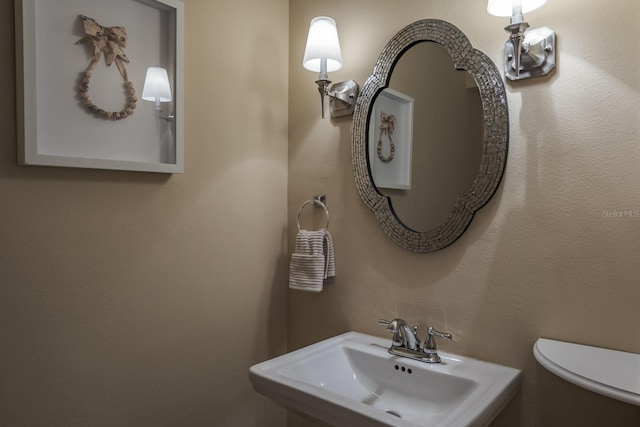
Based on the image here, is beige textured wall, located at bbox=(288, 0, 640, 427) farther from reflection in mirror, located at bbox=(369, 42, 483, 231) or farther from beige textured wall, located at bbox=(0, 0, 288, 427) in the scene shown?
beige textured wall, located at bbox=(0, 0, 288, 427)

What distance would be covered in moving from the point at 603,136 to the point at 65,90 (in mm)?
1374

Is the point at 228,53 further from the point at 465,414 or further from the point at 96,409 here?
the point at 465,414

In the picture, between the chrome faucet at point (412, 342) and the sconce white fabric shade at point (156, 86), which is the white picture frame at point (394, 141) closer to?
the chrome faucet at point (412, 342)

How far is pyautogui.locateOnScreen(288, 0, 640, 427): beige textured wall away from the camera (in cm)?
101

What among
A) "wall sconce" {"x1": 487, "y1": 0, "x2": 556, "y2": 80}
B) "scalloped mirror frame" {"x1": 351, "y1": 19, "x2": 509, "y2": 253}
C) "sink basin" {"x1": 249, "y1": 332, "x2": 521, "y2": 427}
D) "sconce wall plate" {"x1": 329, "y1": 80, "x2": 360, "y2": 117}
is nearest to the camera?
"sink basin" {"x1": 249, "y1": 332, "x2": 521, "y2": 427}

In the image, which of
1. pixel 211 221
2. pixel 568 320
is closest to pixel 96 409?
pixel 211 221

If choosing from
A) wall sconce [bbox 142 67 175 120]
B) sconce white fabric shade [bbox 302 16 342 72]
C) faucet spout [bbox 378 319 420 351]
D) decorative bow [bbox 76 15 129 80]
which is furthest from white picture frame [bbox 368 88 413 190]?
decorative bow [bbox 76 15 129 80]

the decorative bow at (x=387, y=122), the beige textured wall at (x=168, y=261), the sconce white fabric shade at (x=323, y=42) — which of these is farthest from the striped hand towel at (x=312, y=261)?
the sconce white fabric shade at (x=323, y=42)

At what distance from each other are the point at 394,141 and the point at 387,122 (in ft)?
0.23

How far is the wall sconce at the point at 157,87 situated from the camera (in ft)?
4.10

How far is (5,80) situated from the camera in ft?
3.31

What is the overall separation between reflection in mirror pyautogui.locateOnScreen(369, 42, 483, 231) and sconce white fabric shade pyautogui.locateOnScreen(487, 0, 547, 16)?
0.19 metres

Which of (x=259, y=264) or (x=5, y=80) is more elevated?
(x=5, y=80)

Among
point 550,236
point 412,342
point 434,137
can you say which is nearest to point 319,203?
point 434,137
